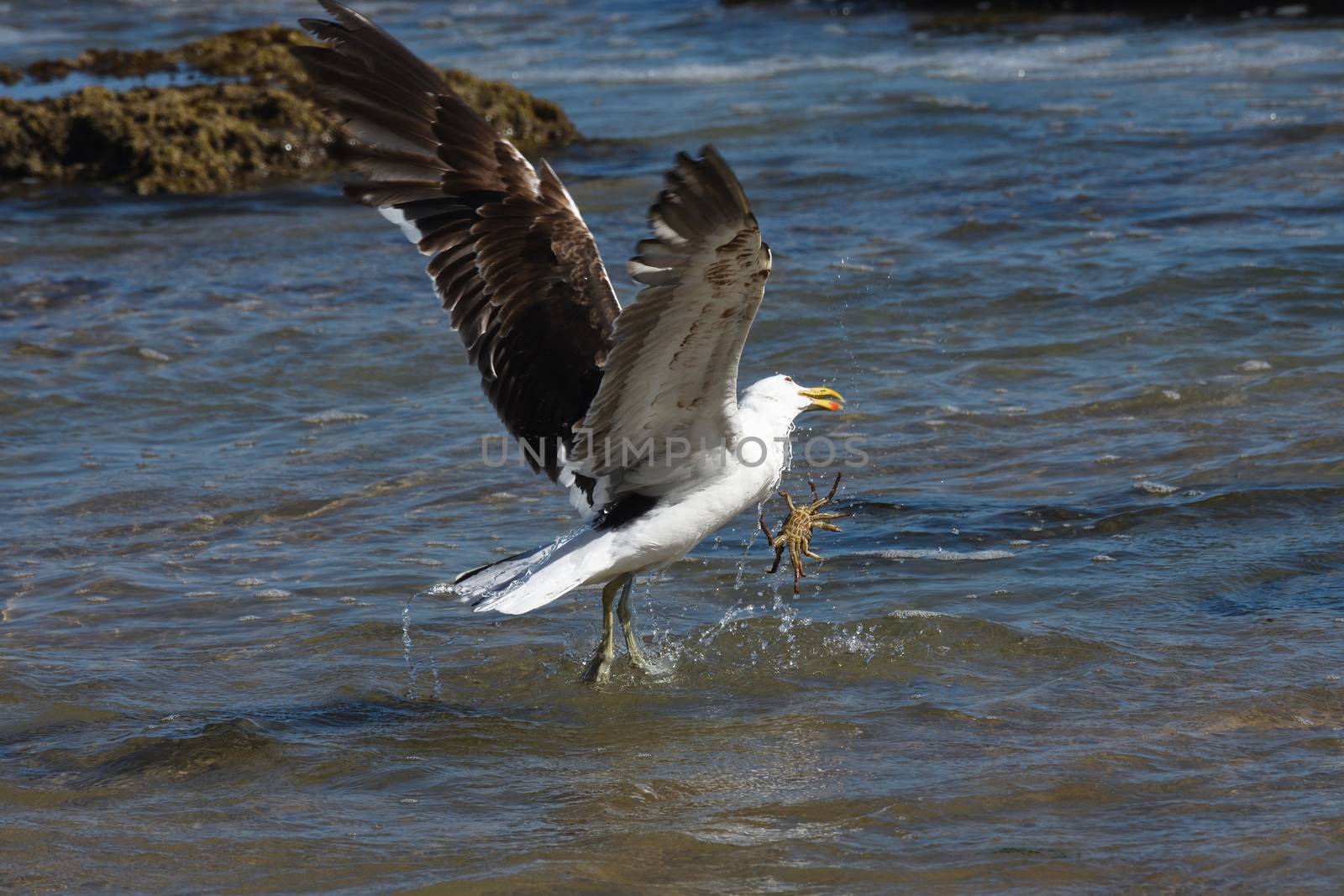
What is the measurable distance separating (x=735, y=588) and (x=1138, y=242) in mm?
5264

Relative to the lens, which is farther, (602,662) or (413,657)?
(413,657)

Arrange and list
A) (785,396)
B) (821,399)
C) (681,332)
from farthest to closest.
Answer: (821,399), (785,396), (681,332)

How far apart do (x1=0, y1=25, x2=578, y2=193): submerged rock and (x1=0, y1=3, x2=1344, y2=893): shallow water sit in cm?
50

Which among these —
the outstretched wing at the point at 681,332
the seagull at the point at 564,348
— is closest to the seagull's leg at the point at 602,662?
the seagull at the point at 564,348

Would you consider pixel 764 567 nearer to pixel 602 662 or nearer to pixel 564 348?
pixel 602 662

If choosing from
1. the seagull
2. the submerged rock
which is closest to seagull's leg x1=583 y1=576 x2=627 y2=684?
the seagull

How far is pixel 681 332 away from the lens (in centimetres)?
443

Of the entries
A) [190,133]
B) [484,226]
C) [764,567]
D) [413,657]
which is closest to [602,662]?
[413,657]

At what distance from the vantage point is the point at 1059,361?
846cm

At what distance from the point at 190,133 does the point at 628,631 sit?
874cm

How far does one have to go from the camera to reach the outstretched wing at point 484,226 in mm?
5547

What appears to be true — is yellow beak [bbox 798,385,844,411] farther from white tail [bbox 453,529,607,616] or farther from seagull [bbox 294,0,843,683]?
white tail [bbox 453,529,607,616]

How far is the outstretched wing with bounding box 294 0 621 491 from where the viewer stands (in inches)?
218

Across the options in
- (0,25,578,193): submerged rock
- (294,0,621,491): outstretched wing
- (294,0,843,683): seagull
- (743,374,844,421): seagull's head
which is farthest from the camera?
(0,25,578,193): submerged rock
